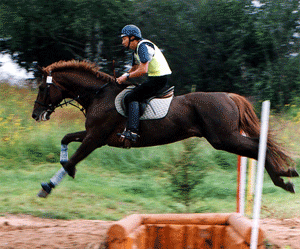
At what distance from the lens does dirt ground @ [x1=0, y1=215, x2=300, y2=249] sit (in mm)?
4359

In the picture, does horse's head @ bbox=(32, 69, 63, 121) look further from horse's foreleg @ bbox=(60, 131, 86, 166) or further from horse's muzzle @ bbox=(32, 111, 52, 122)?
horse's foreleg @ bbox=(60, 131, 86, 166)

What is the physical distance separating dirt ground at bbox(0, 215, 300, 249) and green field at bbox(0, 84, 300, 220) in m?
0.45

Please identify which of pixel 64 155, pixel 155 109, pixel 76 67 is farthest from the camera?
pixel 76 67

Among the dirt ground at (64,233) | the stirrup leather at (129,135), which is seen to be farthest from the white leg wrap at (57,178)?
the stirrup leather at (129,135)

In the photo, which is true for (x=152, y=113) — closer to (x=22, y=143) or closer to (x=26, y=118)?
(x=22, y=143)

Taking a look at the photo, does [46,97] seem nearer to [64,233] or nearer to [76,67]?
[76,67]

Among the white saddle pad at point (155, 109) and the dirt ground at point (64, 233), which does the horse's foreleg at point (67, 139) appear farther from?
the dirt ground at point (64, 233)

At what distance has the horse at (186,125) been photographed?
5273 millimetres

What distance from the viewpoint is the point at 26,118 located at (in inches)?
407

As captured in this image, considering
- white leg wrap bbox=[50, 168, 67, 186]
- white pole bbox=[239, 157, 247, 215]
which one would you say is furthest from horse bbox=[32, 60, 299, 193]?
white pole bbox=[239, 157, 247, 215]

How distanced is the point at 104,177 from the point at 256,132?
3.73 m

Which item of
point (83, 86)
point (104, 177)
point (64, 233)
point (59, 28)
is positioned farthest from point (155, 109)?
point (59, 28)

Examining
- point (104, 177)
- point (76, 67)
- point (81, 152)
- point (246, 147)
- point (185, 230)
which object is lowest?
point (104, 177)

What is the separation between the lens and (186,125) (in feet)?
17.5
